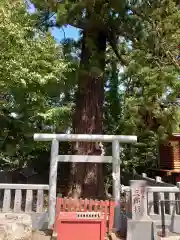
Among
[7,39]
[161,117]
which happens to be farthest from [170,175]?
[7,39]

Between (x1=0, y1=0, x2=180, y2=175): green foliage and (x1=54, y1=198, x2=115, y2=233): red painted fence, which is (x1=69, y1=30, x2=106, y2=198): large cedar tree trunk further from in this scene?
(x1=54, y1=198, x2=115, y2=233): red painted fence

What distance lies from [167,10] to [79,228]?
16.6 feet

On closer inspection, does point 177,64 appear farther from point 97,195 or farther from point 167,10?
point 97,195

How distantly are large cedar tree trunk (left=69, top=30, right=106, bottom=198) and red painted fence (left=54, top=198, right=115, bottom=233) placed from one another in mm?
1824

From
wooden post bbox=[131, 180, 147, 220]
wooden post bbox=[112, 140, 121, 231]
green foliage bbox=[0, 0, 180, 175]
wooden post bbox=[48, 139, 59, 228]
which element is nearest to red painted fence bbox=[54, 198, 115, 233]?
wooden post bbox=[112, 140, 121, 231]

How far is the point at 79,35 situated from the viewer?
9.73 meters

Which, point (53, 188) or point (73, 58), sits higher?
point (73, 58)

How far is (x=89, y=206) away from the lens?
19.0 ft

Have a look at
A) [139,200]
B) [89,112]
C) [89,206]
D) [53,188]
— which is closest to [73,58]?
[89,112]

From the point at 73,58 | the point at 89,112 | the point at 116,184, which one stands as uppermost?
the point at 73,58

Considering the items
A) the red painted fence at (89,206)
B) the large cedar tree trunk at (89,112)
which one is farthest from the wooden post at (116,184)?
the large cedar tree trunk at (89,112)

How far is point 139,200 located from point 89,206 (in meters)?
1.08

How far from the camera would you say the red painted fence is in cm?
577

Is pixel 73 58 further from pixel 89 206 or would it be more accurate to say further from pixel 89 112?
pixel 89 206
